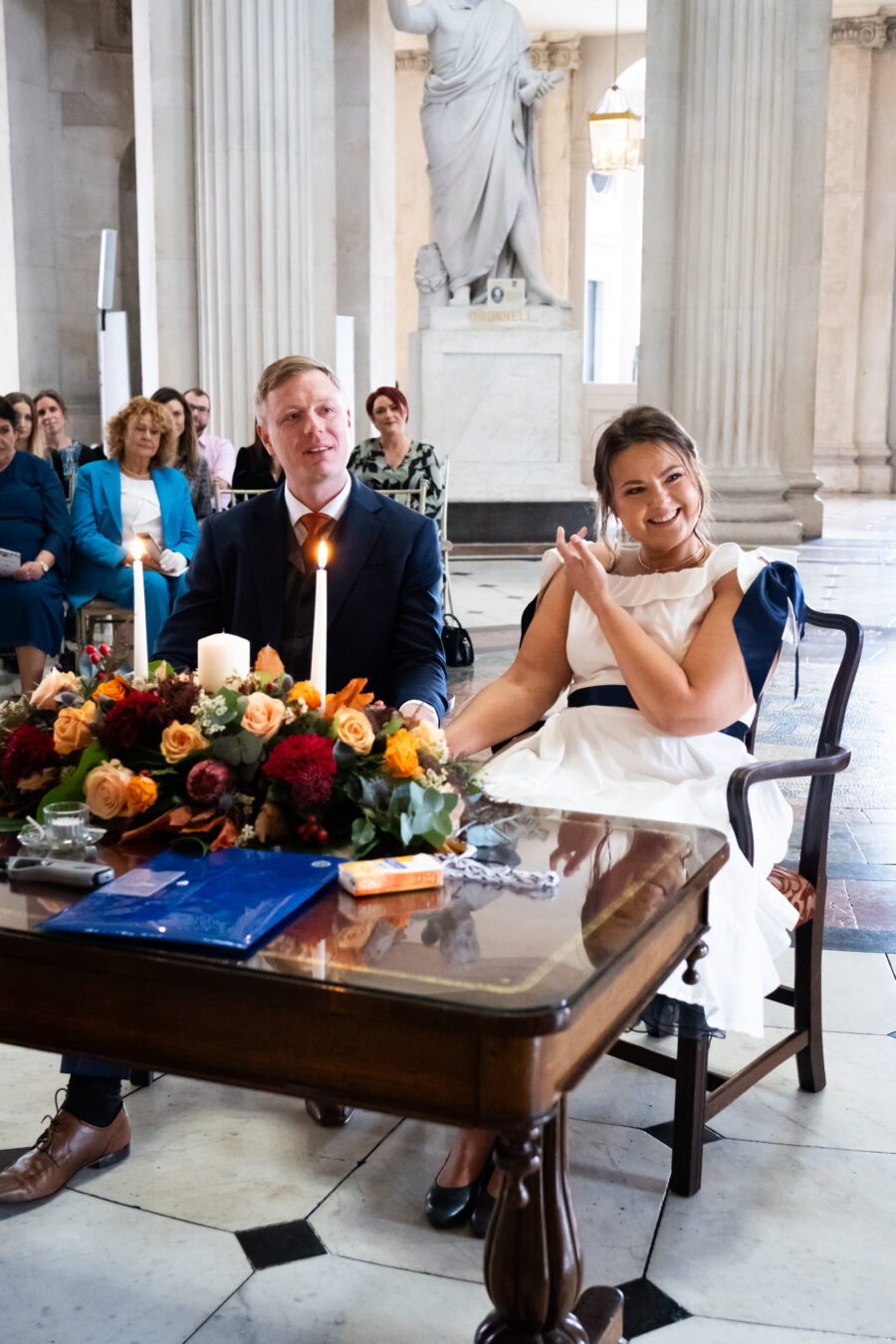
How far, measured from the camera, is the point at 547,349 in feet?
44.1

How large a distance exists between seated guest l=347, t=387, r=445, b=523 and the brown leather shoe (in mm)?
5380

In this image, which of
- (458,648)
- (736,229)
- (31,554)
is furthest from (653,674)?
(736,229)

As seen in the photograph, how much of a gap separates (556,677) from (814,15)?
11186mm

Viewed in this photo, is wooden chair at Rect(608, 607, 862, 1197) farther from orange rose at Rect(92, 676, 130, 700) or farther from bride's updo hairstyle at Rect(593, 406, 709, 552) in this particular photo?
orange rose at Rect(92, 676, 130, 700)

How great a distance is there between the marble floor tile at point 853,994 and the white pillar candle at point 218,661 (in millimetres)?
1790

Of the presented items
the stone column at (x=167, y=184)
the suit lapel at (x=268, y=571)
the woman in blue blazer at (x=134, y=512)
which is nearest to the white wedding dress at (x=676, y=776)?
the suit lapel at (x=268, y=571)

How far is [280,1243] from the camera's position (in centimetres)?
229

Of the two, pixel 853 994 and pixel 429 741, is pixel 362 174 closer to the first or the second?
pixel 853 994

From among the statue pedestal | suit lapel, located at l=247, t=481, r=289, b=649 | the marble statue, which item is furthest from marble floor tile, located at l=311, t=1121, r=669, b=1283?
the marble statue

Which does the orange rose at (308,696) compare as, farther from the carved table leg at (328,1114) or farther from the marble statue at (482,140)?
the marble statue at (482,140)

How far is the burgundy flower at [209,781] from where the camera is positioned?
6.09 feet

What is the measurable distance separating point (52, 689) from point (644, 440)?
1375 millimetres

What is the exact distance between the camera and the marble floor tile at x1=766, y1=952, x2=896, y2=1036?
3.20 m

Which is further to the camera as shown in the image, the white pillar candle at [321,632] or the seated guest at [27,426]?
the seated guest at [27,426]
